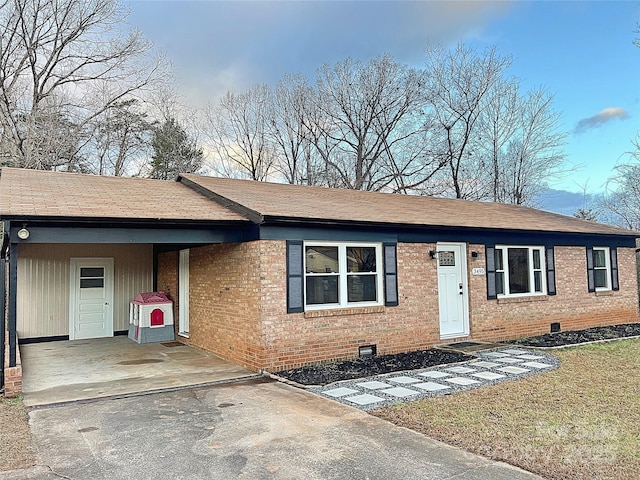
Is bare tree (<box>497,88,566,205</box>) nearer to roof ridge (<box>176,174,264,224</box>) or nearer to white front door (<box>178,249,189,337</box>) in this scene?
roof ridge (<box>176,174,264,224</box>)

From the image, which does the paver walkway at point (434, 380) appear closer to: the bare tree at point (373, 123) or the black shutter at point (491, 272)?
the black shutter at point (491, 272)

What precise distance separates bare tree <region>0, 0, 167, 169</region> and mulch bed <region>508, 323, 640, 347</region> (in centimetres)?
1793

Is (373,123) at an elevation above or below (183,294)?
above

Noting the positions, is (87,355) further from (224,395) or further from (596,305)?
(596,305)

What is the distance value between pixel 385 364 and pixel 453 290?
3.09 metres

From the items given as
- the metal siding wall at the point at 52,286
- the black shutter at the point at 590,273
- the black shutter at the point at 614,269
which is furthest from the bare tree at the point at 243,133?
the black shutter at the point at 614,269

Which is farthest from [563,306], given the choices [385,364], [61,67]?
[61,67]

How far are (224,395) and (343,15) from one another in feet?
49.4

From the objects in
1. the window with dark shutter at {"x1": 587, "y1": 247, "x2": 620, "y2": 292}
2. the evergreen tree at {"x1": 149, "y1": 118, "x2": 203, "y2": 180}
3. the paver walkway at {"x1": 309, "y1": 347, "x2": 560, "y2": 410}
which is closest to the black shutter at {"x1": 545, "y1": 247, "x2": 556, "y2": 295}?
the window with dark shutter at {"x1": 587, "y1": 247, "x2": 620, "y2": 292}

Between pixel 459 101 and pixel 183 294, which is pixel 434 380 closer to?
pixel 183 294

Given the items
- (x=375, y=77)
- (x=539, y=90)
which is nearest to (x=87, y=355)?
(x=375, y=77)

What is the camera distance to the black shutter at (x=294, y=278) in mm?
7961

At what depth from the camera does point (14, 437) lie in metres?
4.73

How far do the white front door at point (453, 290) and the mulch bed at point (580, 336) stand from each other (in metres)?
1.33
